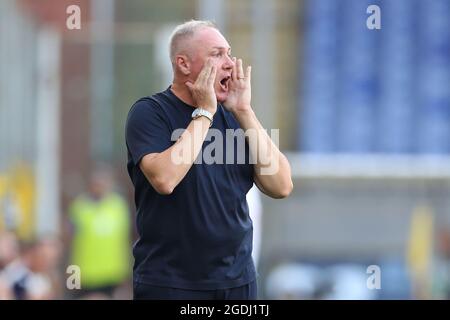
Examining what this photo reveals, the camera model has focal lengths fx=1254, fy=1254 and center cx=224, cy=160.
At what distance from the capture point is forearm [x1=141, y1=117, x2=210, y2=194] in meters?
4.93

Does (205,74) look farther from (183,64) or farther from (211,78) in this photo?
(183,64)

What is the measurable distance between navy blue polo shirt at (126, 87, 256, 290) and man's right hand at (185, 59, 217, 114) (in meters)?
0.14

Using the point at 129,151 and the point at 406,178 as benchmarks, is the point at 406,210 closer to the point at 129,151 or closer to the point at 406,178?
the point at 406,178

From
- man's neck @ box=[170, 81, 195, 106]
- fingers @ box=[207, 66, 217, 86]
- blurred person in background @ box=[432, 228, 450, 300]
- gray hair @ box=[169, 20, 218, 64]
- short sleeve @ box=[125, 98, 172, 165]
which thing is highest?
gray hair @ box=[169, 20, 218, 64]

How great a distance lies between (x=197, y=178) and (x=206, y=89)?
1.18 ft

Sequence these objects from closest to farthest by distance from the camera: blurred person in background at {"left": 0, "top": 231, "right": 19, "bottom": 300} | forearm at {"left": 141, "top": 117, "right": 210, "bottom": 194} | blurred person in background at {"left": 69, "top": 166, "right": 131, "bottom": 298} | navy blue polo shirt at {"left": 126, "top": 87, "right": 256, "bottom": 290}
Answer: forearm at {"left": 141, "top": 117, "right": 210, "bottom": 194} → navy blue polo shirt at {"left": 126, "top": 87, "right": 256, "bottom": 290} → blurred person in background at {"left": 0, "top": 231, "right": 19, "bottom": 300} → blurred person in background at {"left": 69, "top": 166, "right": 131, "bottom": 298}

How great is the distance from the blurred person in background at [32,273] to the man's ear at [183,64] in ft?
13.3

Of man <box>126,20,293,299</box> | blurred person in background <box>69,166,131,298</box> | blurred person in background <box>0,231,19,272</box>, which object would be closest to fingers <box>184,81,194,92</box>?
man <box>126,20,293,299</box>

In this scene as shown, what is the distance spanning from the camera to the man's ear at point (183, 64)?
204 inches

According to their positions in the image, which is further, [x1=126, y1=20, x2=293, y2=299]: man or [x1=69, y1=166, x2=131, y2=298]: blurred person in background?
[x1=69, y1=166, x2=131, y2=298]: blurred person in background

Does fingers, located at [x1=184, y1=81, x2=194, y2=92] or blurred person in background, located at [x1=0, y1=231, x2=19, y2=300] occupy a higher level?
fingers, located at [x1=184, y1=81, x2=194, y2=92]

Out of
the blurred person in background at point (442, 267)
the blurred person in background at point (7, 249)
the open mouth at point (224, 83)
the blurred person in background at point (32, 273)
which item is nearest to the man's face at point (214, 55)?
the open mouth at point (224, 83)

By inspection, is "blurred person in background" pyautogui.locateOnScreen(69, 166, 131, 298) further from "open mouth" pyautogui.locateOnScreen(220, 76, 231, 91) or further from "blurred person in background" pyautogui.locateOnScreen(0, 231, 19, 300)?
"open mouth" pyautogui.locateOnScreen(220, 76, 231, 91)

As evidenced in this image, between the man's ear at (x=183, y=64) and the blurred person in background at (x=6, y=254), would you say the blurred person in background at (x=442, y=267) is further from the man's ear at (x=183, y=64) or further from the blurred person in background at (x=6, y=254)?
the man's ear at (x=183, y=64)
